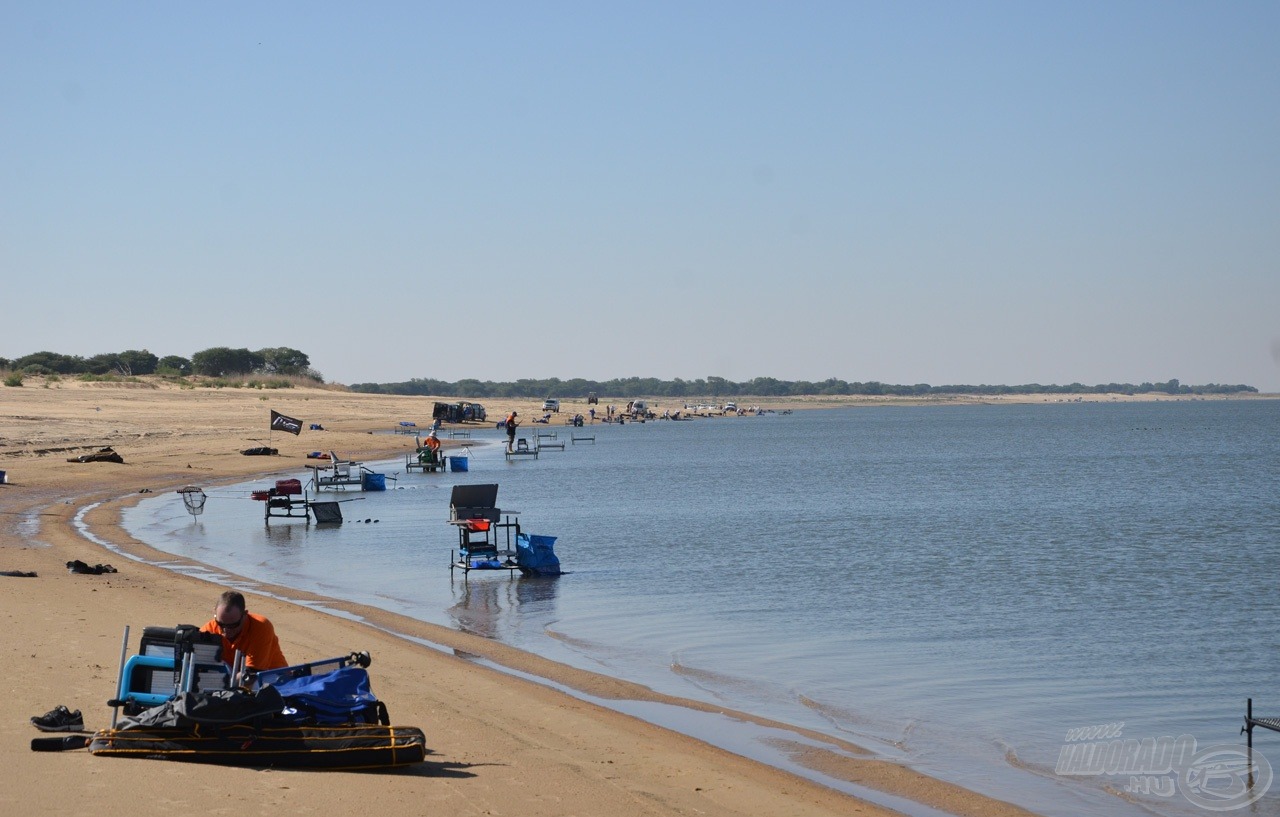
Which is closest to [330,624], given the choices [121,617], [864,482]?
[121,617]

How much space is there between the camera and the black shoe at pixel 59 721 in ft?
30.1

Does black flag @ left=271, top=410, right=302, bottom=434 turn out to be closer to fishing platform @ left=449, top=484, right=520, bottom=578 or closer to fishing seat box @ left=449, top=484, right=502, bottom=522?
fishing platform @ left=449, top=484, right=520, bottom=578

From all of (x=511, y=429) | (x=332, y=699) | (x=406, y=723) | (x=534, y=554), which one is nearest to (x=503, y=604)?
(x=534, y=554)

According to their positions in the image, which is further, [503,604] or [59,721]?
[503,604]

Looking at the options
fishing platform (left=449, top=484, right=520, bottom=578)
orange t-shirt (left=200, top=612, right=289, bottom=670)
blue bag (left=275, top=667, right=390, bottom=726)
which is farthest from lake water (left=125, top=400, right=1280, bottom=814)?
orange t-shirt (left=200, top=612, right=289, bottom=670)

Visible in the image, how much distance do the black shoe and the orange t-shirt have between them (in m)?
1.18

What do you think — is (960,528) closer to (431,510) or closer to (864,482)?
(431,510)

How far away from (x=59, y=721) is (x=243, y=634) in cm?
150

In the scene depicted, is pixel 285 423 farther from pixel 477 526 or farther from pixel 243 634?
pixel 243 634

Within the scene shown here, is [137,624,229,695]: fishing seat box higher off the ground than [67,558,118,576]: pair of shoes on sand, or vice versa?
[137,624,229,695]: fishing seat box

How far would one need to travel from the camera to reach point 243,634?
9383 mm

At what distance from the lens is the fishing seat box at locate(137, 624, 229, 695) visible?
29.1ft

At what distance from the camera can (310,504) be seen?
31.3m

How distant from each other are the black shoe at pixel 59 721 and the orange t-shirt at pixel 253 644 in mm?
1183
